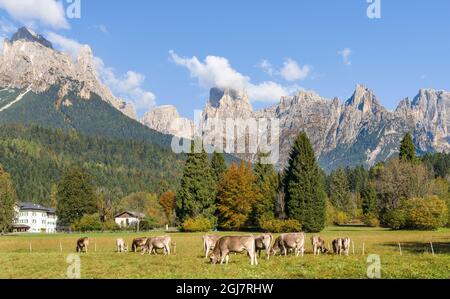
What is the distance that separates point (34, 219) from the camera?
16250 cm

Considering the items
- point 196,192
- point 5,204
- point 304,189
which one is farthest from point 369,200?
point 5,204

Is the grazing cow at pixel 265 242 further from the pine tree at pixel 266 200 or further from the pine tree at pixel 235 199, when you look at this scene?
the pine tree at pixel 235 199

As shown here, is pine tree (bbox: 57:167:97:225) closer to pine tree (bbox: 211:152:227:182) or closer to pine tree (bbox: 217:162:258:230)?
pine tree (bbox: 211:152:227:182)

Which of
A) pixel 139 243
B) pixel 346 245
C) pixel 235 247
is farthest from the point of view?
pixel 139 243

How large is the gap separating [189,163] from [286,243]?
53.6 m

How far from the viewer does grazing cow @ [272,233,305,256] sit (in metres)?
30.7

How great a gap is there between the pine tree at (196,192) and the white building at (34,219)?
289ft

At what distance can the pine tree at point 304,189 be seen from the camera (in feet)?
243

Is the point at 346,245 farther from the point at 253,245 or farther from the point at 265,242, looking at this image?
the point at 253,245

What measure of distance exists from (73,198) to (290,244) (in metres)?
79.2

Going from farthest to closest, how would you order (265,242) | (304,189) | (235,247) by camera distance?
(304,189), (265,242), (235,247)

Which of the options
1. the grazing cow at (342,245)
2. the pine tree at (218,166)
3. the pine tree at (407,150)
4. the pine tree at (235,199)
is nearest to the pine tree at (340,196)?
the pine tree at (407,150)

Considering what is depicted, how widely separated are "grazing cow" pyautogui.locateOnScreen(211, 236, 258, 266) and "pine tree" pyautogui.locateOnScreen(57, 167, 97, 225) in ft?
269

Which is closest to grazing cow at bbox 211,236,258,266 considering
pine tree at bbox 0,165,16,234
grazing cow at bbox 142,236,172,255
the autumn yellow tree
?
grazing cow at bbox 142,236,172,255
